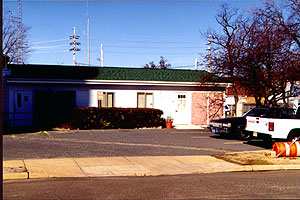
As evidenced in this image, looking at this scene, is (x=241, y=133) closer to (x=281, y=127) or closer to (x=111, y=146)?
(x=281, y=127)

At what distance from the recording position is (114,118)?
2209cm

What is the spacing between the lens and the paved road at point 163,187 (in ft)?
23.6

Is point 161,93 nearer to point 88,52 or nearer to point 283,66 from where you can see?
point 283,66


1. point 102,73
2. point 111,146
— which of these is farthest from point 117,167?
point 102,73

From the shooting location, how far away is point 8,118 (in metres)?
22.5

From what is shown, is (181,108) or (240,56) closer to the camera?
(240,56)

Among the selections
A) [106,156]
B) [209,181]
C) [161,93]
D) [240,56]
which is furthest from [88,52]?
[209,181]

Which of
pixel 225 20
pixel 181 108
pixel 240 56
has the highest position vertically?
pixel 225 20

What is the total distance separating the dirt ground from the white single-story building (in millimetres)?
10351

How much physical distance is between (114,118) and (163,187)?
47.0 feet

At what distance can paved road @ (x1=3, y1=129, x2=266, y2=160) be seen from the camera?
12.6 metres

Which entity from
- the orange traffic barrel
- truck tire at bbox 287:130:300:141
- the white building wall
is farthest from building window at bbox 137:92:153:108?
the orange traffic barrel

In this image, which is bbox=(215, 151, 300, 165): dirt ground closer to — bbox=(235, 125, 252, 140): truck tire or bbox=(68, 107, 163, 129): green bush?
bbox=(235, 125, 252, 140): truck tire

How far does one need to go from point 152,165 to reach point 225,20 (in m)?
16.5
